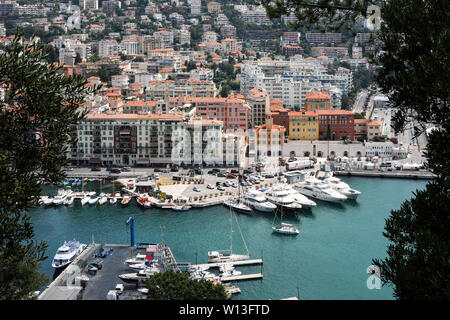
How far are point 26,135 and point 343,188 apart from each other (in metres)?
8.53

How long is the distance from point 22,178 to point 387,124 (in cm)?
1408

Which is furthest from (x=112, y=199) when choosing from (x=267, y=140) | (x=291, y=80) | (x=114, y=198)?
(x=291, y=80)

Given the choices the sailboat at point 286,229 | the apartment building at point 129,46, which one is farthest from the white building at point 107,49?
the sailboat at point 286,229

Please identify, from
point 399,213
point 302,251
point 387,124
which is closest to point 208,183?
point 302,251

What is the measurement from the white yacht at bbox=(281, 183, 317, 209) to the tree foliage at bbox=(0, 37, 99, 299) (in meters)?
7.53

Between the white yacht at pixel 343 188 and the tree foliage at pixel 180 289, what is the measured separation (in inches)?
220

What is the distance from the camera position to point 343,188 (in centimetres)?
977

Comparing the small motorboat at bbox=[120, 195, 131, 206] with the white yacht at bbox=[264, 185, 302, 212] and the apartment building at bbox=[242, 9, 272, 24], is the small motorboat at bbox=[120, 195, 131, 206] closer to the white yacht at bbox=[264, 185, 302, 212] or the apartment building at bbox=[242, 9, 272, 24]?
the white yacht at bbox=[264, 185, 302, 212]

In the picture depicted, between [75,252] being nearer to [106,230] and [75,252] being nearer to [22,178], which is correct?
[106,230]

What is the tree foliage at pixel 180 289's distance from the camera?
3.99 m

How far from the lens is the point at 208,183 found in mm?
10305

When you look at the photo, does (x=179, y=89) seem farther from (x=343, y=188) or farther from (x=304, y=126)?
(x=343, y=188)

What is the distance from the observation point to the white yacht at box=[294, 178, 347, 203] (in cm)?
944

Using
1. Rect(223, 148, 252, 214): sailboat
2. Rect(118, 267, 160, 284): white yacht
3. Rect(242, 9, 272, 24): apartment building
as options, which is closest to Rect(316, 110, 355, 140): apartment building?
Rect(223, 148, 252, 214): sailboat
